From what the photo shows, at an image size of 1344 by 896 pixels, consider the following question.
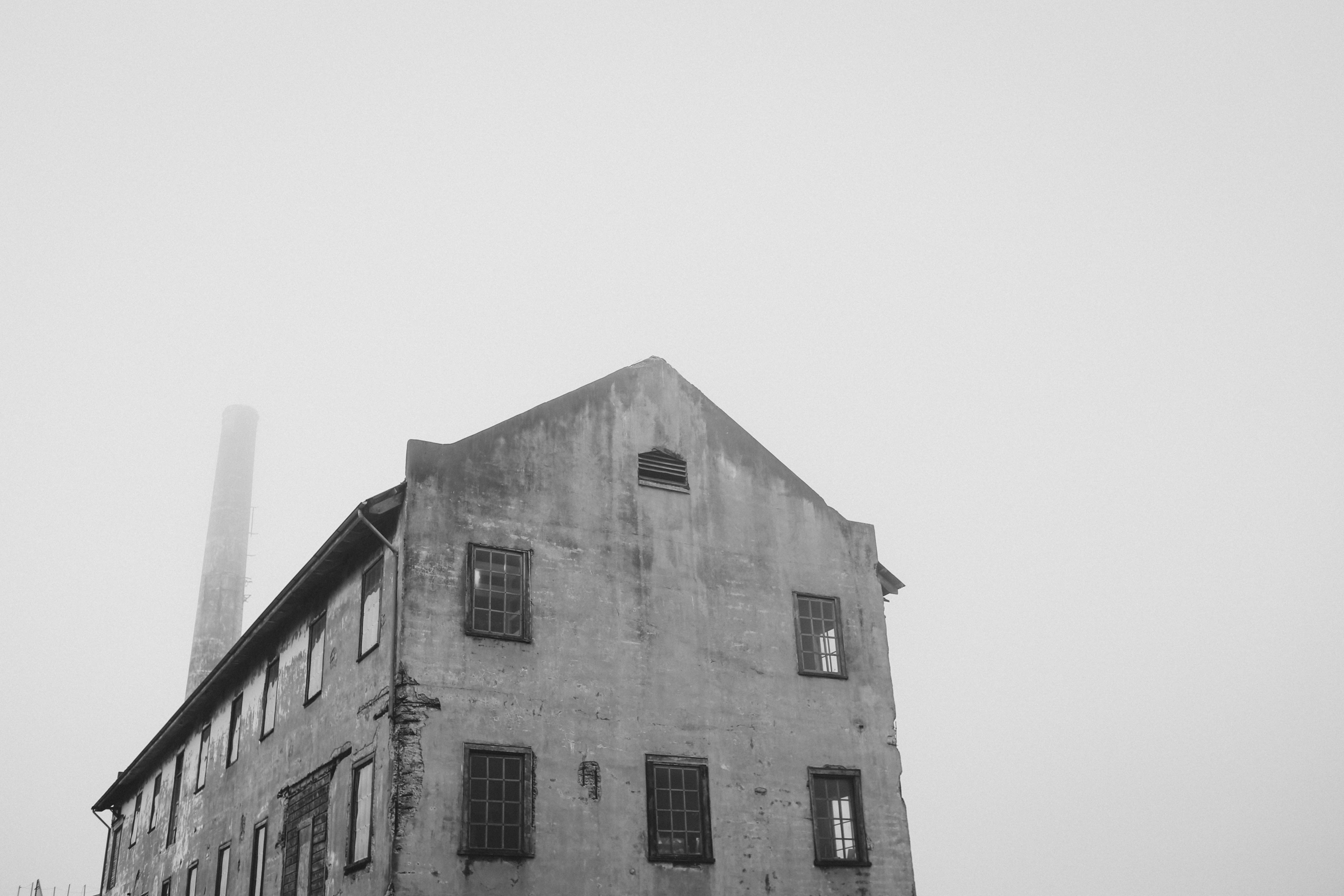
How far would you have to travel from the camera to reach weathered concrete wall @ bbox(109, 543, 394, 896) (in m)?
17.4

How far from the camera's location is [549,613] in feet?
60.2

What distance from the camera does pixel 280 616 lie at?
22234 mm

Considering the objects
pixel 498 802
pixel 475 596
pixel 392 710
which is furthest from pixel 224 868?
pixel 475 596

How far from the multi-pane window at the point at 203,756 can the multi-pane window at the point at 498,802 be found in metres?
13.1

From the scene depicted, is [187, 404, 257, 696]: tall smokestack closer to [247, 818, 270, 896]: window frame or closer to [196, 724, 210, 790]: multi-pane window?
[196, 724, 210, 790]: multi-pane window

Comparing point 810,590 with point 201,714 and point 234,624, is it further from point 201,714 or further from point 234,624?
point 234,624

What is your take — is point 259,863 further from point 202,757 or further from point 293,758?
point 202,757

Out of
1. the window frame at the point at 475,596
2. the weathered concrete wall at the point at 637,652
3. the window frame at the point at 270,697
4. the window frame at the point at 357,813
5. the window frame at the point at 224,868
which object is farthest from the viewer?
the window frame at the point at 224,868

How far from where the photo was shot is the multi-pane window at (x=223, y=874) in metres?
23.5

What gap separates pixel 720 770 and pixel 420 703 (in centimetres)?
509

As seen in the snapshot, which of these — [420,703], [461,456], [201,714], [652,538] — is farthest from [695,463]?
[201,714]

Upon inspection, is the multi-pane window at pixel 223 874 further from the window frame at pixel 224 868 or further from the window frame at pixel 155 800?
the window frame at pixel 155 800

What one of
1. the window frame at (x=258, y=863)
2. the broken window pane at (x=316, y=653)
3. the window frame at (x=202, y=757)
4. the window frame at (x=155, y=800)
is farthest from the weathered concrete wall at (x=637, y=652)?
the window frame at (x=155, y=800)

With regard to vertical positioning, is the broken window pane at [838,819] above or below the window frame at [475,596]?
below
